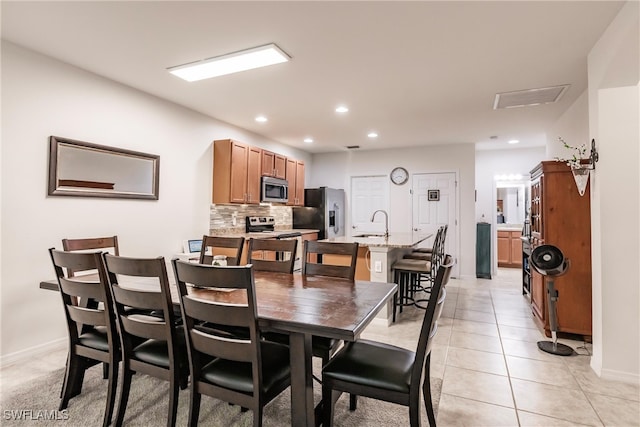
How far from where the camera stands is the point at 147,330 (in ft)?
5.54

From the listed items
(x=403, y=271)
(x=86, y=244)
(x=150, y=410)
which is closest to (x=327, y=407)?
(x=150, y=410)

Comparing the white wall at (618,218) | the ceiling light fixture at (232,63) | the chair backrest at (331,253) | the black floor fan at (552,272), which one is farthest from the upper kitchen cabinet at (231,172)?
the white wall at (618,218)

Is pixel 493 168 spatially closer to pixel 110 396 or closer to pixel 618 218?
pixel 618 218

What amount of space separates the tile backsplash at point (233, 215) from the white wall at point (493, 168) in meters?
4.27

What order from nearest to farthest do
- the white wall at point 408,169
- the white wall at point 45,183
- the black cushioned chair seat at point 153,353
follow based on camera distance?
the black cushioned chair seat at point 153,353 < the white wall at point 45,183 < the white wall at point 408,169

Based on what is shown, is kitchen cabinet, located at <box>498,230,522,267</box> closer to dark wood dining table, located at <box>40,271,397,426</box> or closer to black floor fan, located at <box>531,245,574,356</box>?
black floor fan, located at <box>531,245,574,356</box>

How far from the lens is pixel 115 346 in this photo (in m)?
1.86

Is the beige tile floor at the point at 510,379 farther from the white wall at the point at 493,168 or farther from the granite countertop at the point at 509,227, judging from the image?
the granite countertop at the point at 509,227

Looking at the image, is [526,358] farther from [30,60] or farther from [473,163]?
[30,60]

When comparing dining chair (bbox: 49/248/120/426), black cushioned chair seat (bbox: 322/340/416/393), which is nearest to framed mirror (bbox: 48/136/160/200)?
dining chair (bbox: 49/248/120/426)

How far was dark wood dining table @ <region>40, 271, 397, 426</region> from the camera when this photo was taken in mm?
1370

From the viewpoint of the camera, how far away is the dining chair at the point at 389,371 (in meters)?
1.48

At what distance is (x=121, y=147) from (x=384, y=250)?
2993 millimetres

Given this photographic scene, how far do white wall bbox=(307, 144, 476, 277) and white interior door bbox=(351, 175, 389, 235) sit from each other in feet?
0.37
